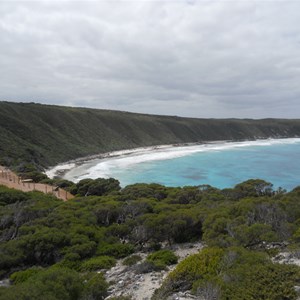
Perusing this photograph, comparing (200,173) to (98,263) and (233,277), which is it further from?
(233,277)

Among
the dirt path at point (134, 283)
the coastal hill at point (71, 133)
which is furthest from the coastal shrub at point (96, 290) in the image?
the coastal hill at point (71, 133)

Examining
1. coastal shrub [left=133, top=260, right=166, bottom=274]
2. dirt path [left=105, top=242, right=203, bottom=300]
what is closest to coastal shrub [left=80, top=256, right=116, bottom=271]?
dirt path [left=105, top=242, right=203, bottom=300]

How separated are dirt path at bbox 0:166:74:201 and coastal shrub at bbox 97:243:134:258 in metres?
17.8

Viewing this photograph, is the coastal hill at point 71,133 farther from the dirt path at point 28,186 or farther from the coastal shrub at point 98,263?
the coastal shrub at point 98,263

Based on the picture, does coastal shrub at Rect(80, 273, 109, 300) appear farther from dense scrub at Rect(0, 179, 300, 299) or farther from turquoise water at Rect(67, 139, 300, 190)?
turquoise water at Rect(67, 139, 300, 190)

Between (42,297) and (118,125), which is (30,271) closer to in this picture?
(42,297)

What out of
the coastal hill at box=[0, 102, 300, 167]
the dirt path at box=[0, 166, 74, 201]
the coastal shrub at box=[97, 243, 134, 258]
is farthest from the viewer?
the coastal hill at box=[0, 102, 300, 167]

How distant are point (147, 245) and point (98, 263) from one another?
11.6 feet

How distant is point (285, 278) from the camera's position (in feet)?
26.1

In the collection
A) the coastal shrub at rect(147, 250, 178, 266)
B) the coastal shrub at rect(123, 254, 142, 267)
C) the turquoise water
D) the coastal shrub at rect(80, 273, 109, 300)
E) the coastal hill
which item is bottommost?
the turquoise water

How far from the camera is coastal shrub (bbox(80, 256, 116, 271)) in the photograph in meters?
13.0

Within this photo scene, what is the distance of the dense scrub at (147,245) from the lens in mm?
8195

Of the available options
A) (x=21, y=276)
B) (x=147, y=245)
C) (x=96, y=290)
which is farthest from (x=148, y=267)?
(x=21, y=276)

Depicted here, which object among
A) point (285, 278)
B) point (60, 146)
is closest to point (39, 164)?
point (60, 146)
